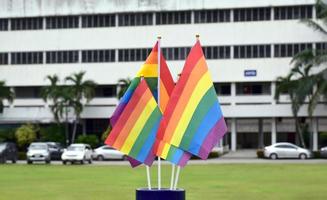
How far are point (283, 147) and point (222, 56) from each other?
52.2 feet

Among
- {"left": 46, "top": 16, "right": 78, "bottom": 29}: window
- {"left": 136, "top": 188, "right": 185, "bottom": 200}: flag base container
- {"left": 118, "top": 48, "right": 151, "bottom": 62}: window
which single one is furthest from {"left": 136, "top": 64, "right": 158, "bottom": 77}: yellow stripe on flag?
{"left": 46, "top": 16, "right": 78, "bottom": 29}: window

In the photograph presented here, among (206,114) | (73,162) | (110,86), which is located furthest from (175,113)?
(110,86)

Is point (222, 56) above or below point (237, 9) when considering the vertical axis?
below

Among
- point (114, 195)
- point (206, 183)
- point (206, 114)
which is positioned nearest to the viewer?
point (206, 114)

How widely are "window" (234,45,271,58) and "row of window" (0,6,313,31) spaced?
267 centimetres

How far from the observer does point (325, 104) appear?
6538 centimetres

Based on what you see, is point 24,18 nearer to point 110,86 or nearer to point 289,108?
point 110,86

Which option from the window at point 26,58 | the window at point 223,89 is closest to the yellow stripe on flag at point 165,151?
the window at point 223,89

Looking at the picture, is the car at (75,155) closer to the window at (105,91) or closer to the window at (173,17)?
the window at (173,17)

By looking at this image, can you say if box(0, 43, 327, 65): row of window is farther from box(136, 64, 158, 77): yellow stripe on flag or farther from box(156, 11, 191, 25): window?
box(136, 64, 158, 77): yellow stripe on flag

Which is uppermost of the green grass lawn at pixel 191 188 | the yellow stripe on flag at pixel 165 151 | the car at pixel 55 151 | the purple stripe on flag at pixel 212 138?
the purple stripe on flag at pixel 212 138

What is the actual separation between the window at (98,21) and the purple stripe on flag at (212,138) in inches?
2433

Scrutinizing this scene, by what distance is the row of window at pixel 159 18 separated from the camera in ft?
220

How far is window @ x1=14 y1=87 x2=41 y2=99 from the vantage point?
245ft
